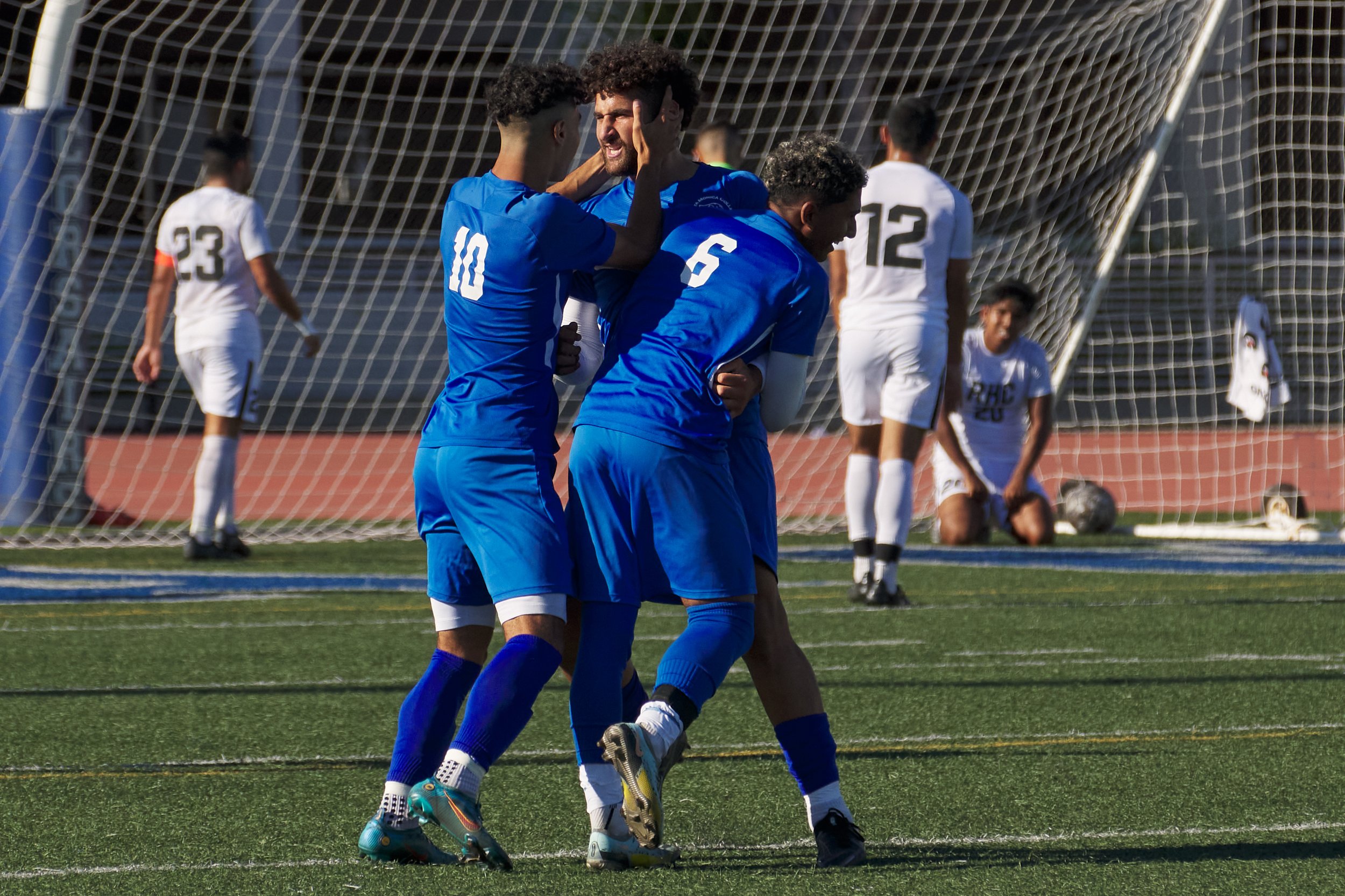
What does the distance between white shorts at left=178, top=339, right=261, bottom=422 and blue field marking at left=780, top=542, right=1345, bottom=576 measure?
3.13 meters

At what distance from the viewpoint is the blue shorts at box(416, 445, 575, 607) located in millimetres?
3250

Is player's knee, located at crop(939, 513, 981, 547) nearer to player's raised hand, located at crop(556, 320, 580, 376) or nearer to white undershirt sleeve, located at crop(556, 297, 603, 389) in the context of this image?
white undershirt sleeve, located at crop(556, 297, 603, 389)

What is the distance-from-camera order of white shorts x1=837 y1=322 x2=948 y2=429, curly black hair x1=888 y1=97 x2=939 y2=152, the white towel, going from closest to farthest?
white shorts x1=837 y1=322 x2=948 y2=429 → curly black hair x1=888 y1=97 x2=939 y2=152 → the white towel

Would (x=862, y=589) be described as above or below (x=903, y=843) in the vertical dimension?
above

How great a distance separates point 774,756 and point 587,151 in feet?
46.3

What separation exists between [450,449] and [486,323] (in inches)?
10.0

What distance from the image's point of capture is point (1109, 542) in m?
11.0

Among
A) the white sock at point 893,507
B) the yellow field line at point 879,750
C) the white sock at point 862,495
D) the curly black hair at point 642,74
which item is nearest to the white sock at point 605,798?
the yellow field line at point 879,750

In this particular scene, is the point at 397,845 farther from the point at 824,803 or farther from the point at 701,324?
the point at 701,324

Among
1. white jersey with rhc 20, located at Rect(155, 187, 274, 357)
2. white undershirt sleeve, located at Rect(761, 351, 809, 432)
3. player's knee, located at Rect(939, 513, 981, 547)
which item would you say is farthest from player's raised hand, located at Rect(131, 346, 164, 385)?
white undershirt sleeve, located at Rect(761, 351, 809, 432)

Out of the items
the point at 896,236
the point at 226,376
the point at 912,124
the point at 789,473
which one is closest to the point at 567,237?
the point at 896,236

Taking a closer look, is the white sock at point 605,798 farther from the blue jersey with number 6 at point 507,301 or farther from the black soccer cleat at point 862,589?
the black soccer cleat at point 862,589

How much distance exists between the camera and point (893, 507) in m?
7.35

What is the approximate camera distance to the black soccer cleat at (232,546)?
31.8ft
